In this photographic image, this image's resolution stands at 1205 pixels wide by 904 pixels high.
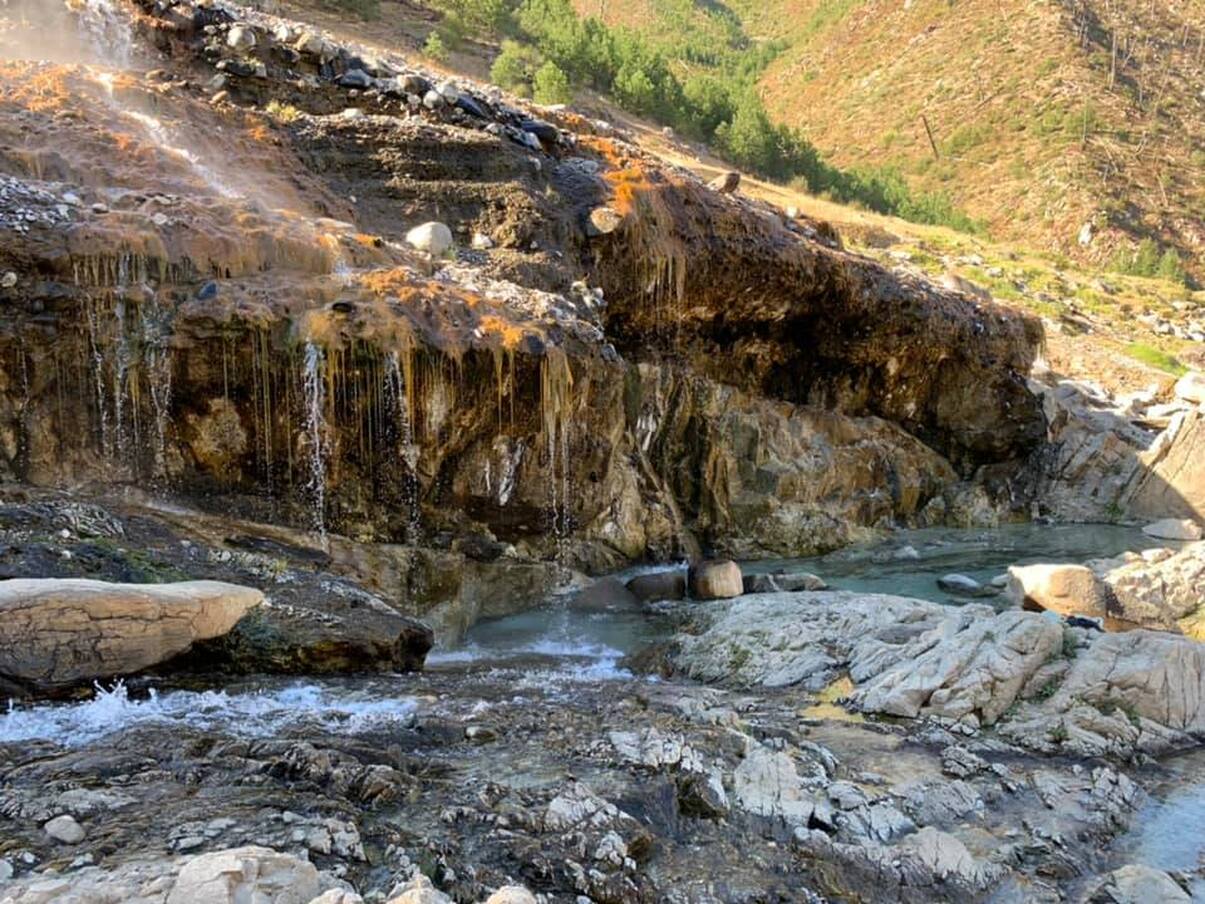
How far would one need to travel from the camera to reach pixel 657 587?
43.0 ft

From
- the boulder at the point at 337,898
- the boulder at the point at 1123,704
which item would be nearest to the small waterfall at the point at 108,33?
the boulder at the point at 337,898

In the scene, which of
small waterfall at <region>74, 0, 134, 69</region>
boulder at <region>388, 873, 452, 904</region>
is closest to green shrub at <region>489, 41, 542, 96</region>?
small waterfall at <region>74, 0, 134, 69</region>

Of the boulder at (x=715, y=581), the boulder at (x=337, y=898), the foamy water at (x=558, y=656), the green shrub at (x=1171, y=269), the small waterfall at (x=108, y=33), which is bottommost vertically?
the boulder at (x=715, y=581)

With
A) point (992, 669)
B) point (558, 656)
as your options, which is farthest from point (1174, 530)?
point (558, 656)

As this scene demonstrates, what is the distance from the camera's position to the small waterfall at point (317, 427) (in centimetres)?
1025

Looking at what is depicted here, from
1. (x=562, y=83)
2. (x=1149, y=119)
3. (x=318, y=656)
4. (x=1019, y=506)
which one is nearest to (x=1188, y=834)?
(x=318, y=656)

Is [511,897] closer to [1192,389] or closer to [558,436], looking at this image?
[558,436]

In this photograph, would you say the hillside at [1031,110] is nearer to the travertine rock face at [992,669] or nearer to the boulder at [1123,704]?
the travertine rock face at [992,669]

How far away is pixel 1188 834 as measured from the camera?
6184 millimetres

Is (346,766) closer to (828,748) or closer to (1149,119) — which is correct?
(828,748)

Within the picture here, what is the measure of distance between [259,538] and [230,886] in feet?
20.4

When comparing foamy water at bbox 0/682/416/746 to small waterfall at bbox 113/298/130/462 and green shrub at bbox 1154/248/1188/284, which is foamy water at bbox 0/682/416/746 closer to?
small waterfall at bbox 113/298/130/462

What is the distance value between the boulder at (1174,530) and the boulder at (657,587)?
35.7 feet

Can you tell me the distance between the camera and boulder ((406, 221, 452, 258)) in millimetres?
13727
